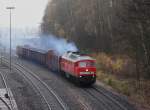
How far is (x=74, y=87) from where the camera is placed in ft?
102

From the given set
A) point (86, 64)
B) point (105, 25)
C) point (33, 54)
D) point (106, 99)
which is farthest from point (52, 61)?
point (106, 99)

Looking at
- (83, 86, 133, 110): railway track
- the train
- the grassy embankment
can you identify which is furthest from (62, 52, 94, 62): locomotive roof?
the grassy embankment

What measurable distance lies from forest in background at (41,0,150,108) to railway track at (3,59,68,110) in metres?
8.90

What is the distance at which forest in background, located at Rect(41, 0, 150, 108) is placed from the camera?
31.6m

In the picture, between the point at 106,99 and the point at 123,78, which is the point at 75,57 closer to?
the point at 123,78

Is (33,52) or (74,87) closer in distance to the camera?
(74,87)

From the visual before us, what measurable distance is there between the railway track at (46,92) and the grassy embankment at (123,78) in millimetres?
5831

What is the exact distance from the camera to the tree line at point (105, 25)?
1230 inches

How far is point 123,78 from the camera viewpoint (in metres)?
35.3

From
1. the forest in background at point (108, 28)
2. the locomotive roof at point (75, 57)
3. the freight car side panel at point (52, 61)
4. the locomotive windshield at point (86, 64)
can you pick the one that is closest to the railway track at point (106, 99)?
the locomotive windshield at point (86, 64)

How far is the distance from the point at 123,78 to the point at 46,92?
10.0 metres

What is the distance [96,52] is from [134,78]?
687 inches

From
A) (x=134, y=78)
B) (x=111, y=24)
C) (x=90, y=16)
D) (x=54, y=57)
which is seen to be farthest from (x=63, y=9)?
(x=134, y=78)

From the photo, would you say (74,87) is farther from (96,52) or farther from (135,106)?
(96,52)
